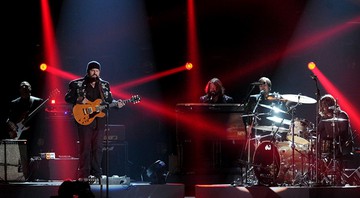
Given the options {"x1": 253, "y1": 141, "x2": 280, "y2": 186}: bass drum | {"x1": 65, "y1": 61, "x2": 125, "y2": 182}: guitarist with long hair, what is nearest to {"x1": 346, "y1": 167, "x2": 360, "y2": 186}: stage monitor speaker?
{"x1": 253, "y1": 141, "x2": 280, "y2": 186}: bass drum

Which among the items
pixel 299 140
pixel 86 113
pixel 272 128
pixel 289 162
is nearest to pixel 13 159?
pixel 86 113

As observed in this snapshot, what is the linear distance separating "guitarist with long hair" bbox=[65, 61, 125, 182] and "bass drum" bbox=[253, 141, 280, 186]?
2459mm

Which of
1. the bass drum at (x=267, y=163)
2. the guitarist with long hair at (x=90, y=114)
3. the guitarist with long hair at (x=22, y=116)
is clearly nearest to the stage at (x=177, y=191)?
the bass drum at (x=267, y=163)

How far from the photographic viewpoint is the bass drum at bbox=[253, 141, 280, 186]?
429 inches

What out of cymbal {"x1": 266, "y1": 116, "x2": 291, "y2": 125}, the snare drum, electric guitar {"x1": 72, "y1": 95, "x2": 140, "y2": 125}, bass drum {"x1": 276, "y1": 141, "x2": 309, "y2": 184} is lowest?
bass drum {"x1": 276, "y1": 141, "x2": 309, "y2": 184}

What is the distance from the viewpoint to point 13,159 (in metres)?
11.9

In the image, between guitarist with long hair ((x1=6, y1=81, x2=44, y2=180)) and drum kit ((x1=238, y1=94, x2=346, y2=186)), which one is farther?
guitarist with long hair ((x1=6, y1=81, x2=44, y2=180))

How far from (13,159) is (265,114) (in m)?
4.66

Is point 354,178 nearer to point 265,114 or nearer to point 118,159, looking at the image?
point 265,114

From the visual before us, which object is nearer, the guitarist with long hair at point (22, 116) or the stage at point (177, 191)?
the stage at point (177, 191)

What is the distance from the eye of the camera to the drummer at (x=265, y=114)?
11195 millimetres

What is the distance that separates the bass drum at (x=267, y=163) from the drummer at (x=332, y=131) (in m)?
1.02

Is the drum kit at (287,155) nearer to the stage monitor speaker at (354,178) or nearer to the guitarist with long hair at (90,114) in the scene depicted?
the stage monitor speaker at (354,178)

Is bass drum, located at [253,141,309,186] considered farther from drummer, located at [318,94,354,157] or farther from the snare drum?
drummer, located at [318,94,354,157]
